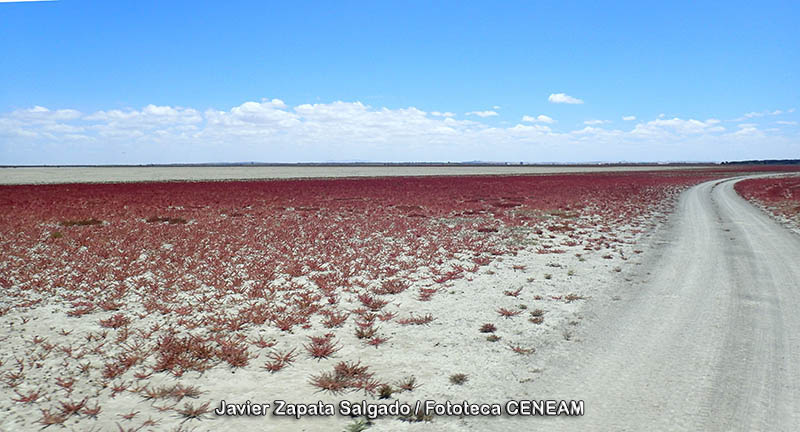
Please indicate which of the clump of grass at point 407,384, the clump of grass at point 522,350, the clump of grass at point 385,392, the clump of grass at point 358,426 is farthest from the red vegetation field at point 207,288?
the clump of grass at point 522,350

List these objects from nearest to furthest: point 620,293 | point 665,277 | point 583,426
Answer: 1. point 583,426
2. point 620,293
3. point 665,277

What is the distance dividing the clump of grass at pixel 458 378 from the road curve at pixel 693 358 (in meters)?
0.88

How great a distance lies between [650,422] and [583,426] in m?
0.67

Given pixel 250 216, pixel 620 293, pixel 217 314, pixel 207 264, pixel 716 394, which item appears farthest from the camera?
pixel 250 216

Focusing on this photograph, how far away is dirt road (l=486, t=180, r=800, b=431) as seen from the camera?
4.23 meters

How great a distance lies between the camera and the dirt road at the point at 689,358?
13.9ft

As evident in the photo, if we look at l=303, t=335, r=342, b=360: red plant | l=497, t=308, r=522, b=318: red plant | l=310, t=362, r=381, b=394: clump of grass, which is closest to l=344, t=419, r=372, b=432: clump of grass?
l=310, t=362, r=381, b=394: clump of grass

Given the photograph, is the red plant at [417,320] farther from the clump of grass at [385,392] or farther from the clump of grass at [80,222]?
the clump of grass at [80,222]

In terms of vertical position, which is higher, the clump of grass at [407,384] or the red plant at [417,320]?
the clump of grass at [407,384]

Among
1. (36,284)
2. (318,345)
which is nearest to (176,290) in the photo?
(36,284)

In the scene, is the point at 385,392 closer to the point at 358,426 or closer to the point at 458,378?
the point at 358,426

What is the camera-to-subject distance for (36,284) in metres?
9.43

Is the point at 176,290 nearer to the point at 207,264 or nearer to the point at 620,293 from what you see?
the point at 207,264

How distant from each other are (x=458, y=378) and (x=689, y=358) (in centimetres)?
314
